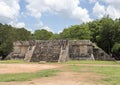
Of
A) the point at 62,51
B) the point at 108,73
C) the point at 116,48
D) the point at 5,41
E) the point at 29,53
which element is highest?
the point at 5,41

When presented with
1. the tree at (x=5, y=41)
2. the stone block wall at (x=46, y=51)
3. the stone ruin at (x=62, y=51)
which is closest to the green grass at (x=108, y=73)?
the stone ruin at (x=62, y=51)

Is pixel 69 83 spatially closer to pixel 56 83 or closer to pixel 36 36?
pixel 56 83

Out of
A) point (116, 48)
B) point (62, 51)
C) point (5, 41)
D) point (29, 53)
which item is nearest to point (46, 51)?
point (29, 53)

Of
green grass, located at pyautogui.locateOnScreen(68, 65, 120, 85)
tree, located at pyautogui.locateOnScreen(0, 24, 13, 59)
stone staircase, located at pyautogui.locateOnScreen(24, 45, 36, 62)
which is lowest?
green grass, located at pyautogui.locateOnScreen(68, 65, 120, 85)

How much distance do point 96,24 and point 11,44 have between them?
25293 mm

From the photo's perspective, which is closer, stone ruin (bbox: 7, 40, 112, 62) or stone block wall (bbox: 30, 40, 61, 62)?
stone block wall (bbox: 30, 40, 61, 62)

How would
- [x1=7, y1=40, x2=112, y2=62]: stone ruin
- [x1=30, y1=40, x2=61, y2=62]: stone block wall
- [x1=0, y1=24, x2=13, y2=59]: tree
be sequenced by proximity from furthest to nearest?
[x1=0, y1=24, x2=13, y2=59]: tree
[x1=7, y1=40, x2=112, y2=62]: stone ruin
[x1=30, y1=40, x2=61, y2=62]: stone block wall

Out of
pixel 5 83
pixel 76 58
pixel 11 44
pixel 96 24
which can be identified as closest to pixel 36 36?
pixel 96 24

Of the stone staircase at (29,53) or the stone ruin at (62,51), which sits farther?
the stone ruin at (62,51)

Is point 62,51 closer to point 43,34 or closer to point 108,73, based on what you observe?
point 108,73

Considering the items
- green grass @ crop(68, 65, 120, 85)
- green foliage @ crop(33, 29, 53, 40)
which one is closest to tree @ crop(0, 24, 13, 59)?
green grass @ crop(68, 65, 120, 85)

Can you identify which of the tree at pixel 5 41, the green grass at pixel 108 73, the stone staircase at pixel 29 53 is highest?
the tree at pixel 5 41

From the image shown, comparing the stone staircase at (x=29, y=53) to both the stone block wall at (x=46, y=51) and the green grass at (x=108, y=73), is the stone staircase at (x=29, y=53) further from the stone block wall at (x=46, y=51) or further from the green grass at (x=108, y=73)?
the green grass at (x=108, y=73)

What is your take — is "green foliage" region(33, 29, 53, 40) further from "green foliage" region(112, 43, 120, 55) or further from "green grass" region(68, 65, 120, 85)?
"green grass" region(68, 65, 120, 85)
